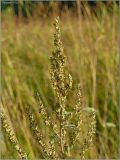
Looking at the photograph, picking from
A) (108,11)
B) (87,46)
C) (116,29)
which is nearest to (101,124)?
(87,46)

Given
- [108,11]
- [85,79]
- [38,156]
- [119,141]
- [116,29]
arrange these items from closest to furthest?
[38,156] < [119,141] < [85,79] < [116,29] < [108,11]

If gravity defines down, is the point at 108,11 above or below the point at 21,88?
above

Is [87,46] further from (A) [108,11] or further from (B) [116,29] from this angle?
(A) [108,11]

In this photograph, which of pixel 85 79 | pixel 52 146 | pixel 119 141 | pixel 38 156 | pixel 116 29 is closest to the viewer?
pixel 52 146

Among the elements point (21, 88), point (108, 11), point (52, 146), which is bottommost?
point (21, 88)

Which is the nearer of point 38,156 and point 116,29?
point 38,156

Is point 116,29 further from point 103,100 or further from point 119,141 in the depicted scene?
point 119,141
